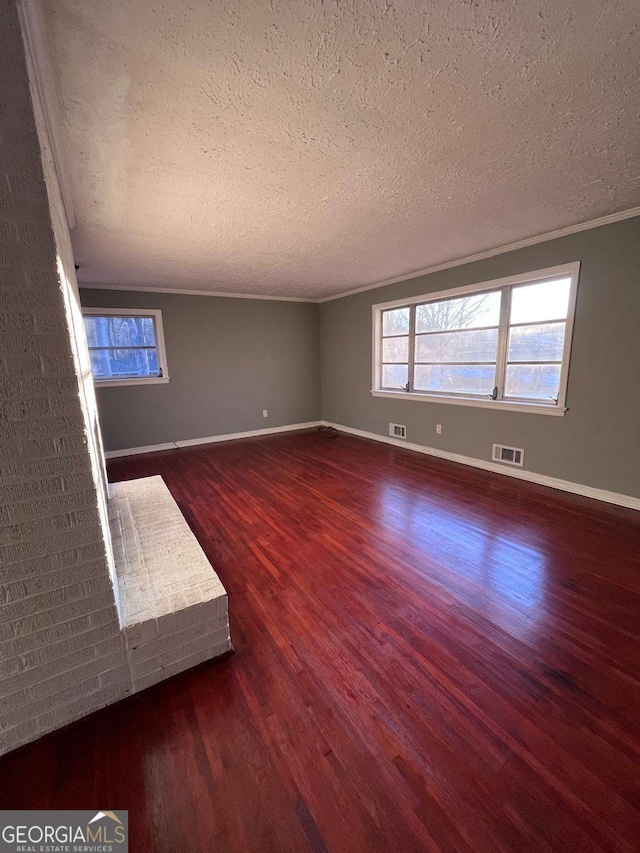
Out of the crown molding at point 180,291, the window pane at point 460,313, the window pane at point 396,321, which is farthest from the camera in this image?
the window pane at point 396,321

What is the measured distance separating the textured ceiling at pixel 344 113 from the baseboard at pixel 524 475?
2434 millimetres

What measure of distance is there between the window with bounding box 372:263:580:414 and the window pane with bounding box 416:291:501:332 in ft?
0.04

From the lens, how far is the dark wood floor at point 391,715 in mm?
989

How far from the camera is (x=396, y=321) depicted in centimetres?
506

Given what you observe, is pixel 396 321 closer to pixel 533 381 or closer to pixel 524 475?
pixel 533 381

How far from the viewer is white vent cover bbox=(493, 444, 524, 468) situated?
372cm

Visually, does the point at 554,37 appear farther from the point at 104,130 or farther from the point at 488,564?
the point at 488,564

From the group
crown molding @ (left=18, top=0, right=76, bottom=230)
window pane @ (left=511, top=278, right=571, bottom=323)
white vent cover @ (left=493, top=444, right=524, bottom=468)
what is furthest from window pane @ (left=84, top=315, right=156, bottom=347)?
white vent cover @ (left=493, top=444, right=524, bottom=468)

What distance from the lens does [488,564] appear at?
2232 millimetres

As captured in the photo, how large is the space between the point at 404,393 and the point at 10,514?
4597mm

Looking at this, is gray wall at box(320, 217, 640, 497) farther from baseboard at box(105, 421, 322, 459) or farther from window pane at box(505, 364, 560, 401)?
baseboard at box(105, 421, 322, 459)

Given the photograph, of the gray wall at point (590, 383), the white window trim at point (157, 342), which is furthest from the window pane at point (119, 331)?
the gray wall at point (590, 383)

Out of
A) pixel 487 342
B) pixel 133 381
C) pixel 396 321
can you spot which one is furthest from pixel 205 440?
pixel 487 342

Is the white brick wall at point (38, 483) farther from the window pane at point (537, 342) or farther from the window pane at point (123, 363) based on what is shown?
the window pane at point (123, 363)
